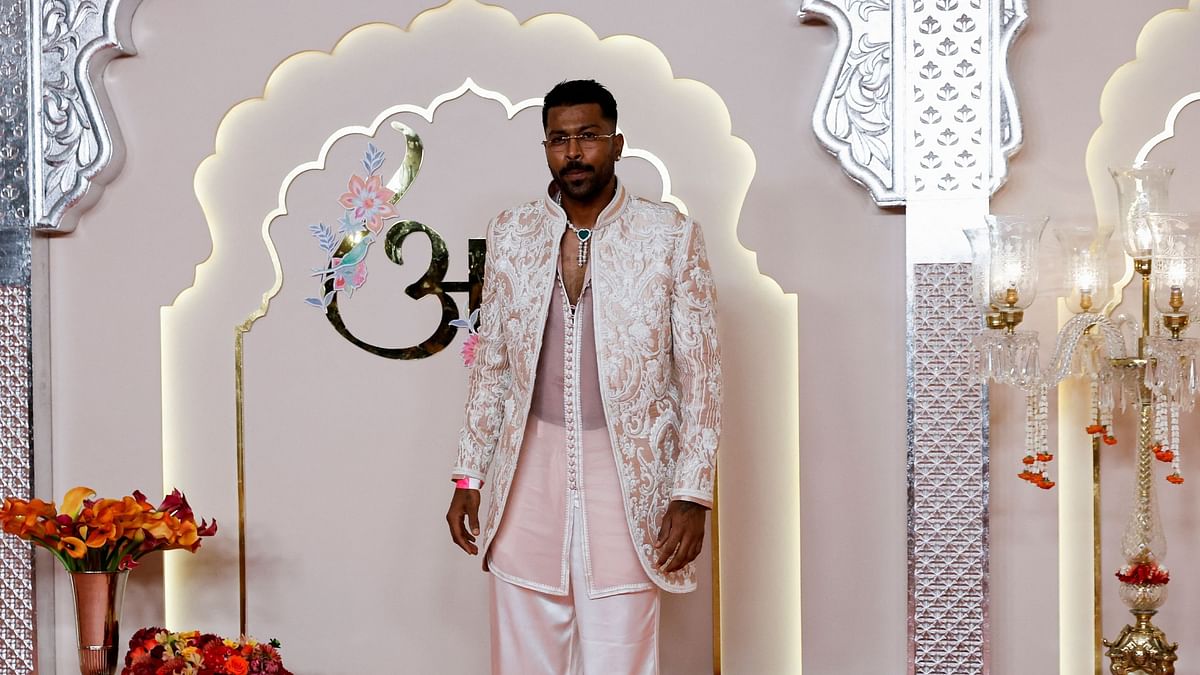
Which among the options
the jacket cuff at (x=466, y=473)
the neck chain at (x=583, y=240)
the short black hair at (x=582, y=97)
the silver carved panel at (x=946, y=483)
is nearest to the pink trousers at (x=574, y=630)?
the jacket cuff at (x=466, y=473)

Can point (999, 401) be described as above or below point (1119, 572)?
above

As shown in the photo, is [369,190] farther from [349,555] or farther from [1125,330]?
[1125,330]

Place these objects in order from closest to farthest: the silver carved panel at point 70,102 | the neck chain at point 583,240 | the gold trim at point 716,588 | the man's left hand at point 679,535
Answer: the man's left hand at point 679,535 < the neck chain at point 583,240 < the gold trim at point 716,588 < the silver carved panel at point 70,102

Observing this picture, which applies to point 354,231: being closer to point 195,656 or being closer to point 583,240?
point 583,240

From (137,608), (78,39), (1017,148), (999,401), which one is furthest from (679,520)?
(78,39)

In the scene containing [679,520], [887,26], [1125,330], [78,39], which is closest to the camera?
[679,520]

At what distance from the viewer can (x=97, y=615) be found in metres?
2.92

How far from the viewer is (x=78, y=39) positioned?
3.14 metres

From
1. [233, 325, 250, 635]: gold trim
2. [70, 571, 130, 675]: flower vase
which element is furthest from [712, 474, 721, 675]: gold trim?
[70, 571, 130, 675]: flower vase

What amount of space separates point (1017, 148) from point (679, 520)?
1.35 m

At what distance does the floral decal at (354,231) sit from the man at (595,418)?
0.88m

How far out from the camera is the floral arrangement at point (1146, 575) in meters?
2.68

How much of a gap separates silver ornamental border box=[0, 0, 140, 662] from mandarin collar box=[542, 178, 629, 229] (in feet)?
4.79

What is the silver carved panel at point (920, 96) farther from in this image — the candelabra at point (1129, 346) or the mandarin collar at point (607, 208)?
the mandarin collar at point (607, 208)
